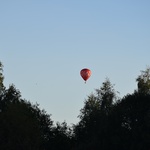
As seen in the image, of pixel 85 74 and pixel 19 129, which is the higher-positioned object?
pixel 85 74

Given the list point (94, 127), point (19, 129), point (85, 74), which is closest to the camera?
point (85, 74)

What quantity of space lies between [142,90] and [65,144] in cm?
1605

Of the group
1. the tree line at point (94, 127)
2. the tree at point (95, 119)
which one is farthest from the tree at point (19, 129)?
the tree at point (95, 119)

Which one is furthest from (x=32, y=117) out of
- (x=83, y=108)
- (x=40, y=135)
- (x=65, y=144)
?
(x=83, y=108)

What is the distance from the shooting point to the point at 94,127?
239ft

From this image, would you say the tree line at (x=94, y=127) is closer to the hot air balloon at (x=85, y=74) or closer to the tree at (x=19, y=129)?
the tree at (x=19, y=129)

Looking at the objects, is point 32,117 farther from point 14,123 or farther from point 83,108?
point 83,108

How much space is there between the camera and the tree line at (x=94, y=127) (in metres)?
62.6

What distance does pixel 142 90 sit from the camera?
72.6 m

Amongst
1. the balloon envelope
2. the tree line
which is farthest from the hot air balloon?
the tree line

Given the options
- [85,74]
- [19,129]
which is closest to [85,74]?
[85,74]

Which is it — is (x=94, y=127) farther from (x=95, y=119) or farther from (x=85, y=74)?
(x=85, y=74)

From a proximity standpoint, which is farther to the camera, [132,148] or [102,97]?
[102,97]

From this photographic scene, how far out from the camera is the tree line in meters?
62.6
